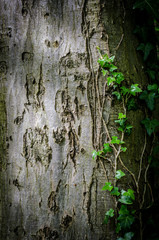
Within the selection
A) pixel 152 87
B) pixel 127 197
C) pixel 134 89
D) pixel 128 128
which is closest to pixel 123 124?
pixel 128 128

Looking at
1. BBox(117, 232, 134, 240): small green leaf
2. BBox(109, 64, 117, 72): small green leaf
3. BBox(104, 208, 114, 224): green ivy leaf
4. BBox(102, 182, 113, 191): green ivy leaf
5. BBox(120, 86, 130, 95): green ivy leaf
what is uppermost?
BBox(109, 64, 117, 72): small green leaf

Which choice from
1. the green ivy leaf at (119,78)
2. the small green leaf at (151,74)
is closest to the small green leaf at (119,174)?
the green ivy leaf at (119,78)

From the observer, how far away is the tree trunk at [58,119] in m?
1.20

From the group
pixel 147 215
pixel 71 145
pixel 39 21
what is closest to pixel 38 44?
pixel 39 21

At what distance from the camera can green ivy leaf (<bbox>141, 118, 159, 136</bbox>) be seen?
1.34 m

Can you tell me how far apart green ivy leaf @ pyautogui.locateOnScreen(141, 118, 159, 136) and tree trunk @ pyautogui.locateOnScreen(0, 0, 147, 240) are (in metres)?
0.12

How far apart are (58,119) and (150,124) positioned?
A: 73cm

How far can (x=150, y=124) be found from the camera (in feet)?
4.46

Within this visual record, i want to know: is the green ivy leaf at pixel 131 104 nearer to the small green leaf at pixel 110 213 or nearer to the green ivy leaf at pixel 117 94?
the green ivy leaf at pixel 117 94

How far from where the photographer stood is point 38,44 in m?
1.27

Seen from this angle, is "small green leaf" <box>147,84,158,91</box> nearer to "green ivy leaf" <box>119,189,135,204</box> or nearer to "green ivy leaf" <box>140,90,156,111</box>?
"green ivy leaf" <box>140,90,156,111</box>

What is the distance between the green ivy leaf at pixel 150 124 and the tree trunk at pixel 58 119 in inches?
4.6

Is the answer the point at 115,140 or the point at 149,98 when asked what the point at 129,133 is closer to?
the point at 115,140

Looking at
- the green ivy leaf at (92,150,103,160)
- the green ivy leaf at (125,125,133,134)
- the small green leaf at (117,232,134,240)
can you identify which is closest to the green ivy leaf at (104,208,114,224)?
the small green leaf at (117,232,134,240)
